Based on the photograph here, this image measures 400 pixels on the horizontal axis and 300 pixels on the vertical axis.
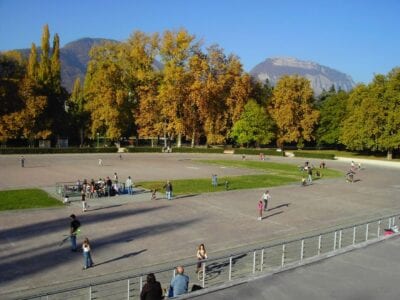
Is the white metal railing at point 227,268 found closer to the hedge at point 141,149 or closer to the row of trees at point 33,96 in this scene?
the hedge at point 141,149

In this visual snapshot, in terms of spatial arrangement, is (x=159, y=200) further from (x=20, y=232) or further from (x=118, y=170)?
(x=118, y=170)

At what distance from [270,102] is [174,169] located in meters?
41.0

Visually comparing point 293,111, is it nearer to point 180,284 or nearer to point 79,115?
point 79,115

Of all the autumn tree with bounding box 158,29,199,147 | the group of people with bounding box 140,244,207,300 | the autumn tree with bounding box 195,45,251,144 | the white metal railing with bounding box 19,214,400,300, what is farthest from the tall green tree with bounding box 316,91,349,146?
the group of people with bounding box 140,244,207,300

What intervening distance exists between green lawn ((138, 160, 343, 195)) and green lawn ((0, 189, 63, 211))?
8.67 meters

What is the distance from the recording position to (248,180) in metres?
42.3

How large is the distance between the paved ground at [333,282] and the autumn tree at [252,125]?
64.3 meters

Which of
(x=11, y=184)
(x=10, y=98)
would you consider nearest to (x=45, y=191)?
(x=11, y=184)

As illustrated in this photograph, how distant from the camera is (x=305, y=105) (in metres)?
81.9

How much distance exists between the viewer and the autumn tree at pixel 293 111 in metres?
80.6

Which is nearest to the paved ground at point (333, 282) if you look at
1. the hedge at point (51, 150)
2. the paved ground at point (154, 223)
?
the paved ground at point (154, 223)

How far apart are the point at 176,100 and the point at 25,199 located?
152ft

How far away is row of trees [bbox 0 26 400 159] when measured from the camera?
71.0 m

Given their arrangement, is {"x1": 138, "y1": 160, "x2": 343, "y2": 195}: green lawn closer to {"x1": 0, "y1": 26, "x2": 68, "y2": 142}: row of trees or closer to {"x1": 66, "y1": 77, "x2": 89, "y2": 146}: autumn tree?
{"x1": 0, "y1": 26, "x2": 68, "y2": 142}: row of trees
